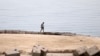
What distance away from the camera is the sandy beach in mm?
7443

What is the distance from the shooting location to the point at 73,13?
49.4ft

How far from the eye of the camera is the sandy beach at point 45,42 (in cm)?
744

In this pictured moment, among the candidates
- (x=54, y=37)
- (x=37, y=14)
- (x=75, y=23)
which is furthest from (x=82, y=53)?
(x=37, y=14)

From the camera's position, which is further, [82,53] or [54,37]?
[54,37]

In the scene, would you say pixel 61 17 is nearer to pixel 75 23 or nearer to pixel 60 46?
pixel 75 23

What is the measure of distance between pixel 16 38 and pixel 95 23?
6815mm

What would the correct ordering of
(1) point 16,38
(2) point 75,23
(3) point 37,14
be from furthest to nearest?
(3) point 37,14 < (2) point 75,23 < (1) point 16,38

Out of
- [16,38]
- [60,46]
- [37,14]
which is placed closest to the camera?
[60,46]

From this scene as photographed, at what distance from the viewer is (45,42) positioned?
26.4ft

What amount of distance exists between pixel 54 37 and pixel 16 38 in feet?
4.96

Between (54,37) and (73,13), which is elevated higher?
(73,13)

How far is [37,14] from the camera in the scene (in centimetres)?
1462

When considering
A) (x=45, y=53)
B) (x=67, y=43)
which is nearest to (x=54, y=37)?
(x=67, y=43)

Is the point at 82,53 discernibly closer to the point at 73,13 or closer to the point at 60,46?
the point at 60,46
